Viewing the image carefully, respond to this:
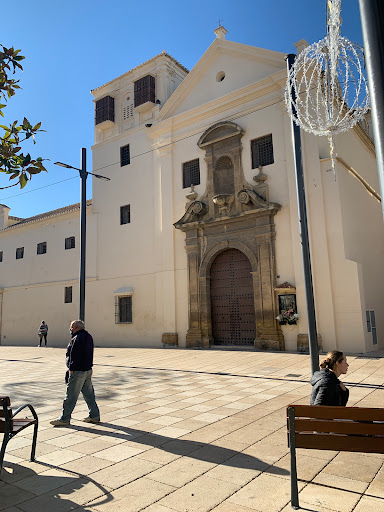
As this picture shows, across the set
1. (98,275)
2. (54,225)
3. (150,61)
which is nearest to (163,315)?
(98,275)

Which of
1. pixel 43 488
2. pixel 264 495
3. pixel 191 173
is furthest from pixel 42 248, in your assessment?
pixel 264 495

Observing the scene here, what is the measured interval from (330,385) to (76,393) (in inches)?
143

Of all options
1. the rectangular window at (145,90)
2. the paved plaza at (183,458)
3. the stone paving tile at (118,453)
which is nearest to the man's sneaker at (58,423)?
the paved plaza at (183,458)

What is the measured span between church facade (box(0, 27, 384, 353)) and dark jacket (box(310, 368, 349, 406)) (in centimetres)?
1104

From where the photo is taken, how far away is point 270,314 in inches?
623

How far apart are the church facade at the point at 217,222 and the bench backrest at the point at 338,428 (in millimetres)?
11739

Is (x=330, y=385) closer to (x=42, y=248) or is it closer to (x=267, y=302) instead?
(x=267, y=302)

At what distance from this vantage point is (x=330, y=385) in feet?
12.7

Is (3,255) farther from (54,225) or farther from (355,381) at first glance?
(355,381)

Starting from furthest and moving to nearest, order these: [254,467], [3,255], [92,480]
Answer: [3,255] < [254,467] < [92,480]

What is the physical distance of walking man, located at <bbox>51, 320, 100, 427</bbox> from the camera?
18.8ft

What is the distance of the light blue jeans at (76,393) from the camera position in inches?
226

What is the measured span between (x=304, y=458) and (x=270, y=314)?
38.4 feet

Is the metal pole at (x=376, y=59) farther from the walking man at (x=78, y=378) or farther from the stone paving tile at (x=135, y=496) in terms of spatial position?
the walking man at (x=78, y=378)
